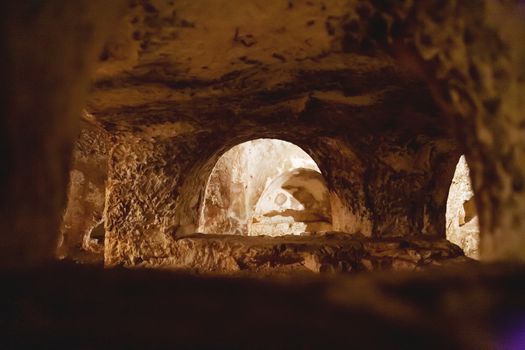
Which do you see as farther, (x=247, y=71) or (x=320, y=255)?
(x=320, y=255)

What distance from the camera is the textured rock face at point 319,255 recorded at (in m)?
2.64

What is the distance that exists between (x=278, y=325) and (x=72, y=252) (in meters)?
4.93

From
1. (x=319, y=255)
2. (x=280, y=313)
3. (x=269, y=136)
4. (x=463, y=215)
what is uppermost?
(x=269, y=136)

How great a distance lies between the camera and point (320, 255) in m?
2.68

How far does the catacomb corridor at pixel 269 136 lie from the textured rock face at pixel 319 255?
14 mm

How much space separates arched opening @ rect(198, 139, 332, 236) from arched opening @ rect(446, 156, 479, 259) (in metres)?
1.90

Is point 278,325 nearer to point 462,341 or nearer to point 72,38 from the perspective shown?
point 462,341

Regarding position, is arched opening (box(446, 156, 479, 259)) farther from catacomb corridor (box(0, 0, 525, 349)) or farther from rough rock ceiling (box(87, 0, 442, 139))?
rough rock ceiling (box(87, 0, 442, 139))

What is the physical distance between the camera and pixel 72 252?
4945mm

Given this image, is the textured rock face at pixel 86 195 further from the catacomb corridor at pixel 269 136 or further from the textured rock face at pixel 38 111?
the textured rock face at pixel 38 111

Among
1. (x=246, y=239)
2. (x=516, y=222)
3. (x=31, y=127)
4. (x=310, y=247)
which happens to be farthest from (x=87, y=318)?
(x=246, y=239)

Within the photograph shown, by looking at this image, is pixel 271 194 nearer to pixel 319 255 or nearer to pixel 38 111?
pixel 319 255

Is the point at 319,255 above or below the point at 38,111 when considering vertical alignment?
below

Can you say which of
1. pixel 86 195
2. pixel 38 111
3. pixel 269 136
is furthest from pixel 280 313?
pixel 86 195
